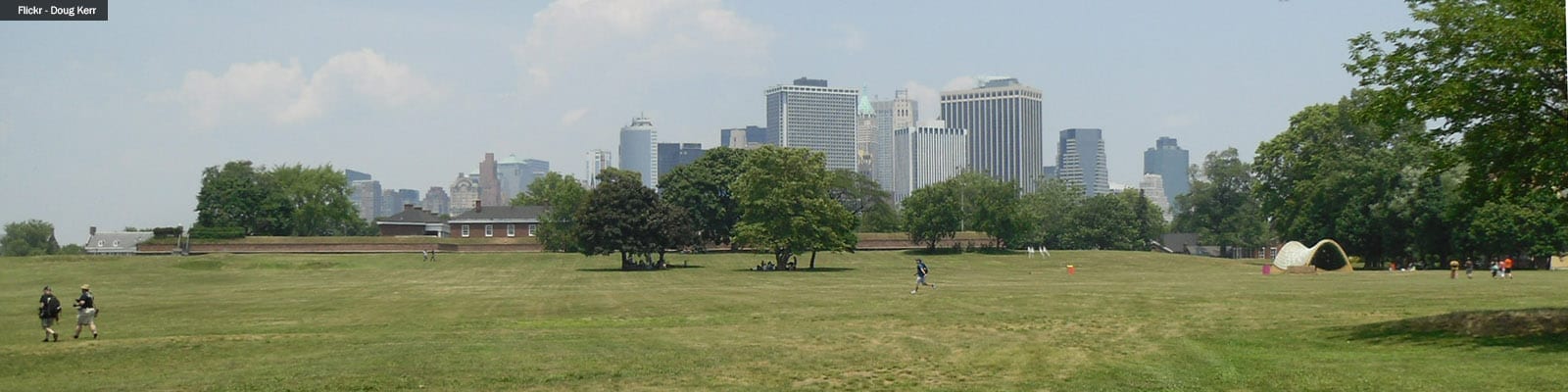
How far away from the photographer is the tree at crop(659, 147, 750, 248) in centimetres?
12875

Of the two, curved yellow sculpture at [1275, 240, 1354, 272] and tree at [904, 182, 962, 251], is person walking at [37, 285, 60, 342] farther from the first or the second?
tree at [904, 182, 962, 251]

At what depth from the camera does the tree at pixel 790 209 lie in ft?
309

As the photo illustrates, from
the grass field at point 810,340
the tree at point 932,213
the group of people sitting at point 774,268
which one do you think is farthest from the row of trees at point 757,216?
the tree at point 932,213

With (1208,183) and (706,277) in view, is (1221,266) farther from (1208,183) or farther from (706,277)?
(1208,183)

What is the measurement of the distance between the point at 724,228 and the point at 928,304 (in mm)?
84904

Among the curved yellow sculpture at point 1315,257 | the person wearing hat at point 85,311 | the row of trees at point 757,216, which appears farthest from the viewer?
the row of trees at point 757,216

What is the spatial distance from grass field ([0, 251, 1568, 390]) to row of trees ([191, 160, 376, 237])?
8509 centimetres

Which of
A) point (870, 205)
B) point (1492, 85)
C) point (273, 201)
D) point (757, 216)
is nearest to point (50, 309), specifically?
point (1492, 85)

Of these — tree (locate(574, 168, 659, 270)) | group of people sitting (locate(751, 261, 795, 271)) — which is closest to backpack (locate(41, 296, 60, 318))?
tree (locate(574, 168, 659, 270))

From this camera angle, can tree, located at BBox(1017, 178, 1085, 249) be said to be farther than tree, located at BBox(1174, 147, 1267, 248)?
Yes

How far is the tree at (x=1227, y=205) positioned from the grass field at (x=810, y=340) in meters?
113

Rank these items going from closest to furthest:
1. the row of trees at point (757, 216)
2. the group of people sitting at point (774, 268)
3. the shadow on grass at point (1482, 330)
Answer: the shadow on grass at point (1482, 330) → the row of trees at point (757, 216) → the group of people sitting at point (774, 268)

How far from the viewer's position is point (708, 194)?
12912cm

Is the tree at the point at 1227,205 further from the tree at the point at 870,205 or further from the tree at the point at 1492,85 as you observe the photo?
the tree at the point at 1492,85
